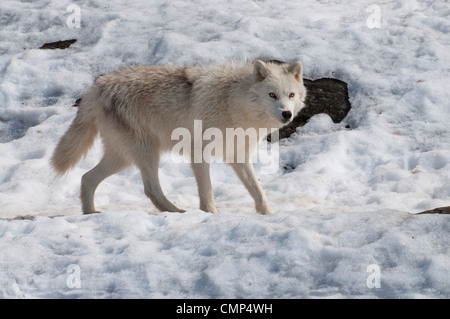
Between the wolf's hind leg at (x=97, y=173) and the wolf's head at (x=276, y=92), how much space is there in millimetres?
1908

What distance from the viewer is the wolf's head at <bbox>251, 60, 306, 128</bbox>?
710cm

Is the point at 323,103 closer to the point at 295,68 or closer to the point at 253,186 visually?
the point at 295,68

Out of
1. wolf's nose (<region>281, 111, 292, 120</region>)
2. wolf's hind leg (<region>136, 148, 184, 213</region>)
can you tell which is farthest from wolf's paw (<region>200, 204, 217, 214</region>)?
wolf's nose (<region>281, 111, 292, 120</region>)

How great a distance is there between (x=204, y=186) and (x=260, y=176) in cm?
177

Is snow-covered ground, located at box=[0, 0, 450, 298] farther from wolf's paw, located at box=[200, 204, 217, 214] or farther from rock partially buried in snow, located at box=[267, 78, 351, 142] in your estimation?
wolf's paw, located at box=[200, 204, 217, 214]

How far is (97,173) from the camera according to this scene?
25.6 feet

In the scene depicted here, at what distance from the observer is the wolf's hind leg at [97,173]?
7.71 meters

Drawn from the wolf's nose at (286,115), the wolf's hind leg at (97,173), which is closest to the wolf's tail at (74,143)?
the wolf's hind leg at (97,173)

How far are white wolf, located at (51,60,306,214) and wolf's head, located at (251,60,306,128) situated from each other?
0.01 metres

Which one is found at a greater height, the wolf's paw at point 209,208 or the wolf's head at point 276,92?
the wolf's head at point 276,92

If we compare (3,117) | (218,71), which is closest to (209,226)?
(218,71)

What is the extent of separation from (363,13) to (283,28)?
6.67 feet

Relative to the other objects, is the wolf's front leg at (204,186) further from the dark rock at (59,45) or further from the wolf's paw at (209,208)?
the dark rock at (59,45)

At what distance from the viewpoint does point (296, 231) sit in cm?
528
